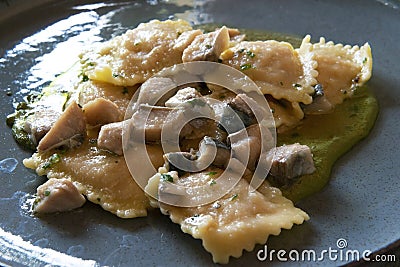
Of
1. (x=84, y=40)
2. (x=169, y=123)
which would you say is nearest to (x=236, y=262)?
(x=169, y=123)

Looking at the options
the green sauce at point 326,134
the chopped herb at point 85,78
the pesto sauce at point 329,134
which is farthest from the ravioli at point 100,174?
the pesto sauce at point 329,134

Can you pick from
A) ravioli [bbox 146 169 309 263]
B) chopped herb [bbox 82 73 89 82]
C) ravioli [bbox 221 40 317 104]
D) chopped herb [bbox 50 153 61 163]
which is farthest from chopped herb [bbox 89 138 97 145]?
ravioli [bbox 221 40 317 104]

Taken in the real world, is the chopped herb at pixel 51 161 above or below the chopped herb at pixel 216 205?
below

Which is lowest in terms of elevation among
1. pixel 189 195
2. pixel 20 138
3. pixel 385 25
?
pixel 20 138

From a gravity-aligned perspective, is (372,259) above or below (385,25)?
below

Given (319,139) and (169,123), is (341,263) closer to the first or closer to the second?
(319,139)

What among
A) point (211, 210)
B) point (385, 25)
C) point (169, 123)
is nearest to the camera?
point (211, 210)

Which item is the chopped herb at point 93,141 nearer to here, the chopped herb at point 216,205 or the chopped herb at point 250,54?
the chopped herb at point 216,205
